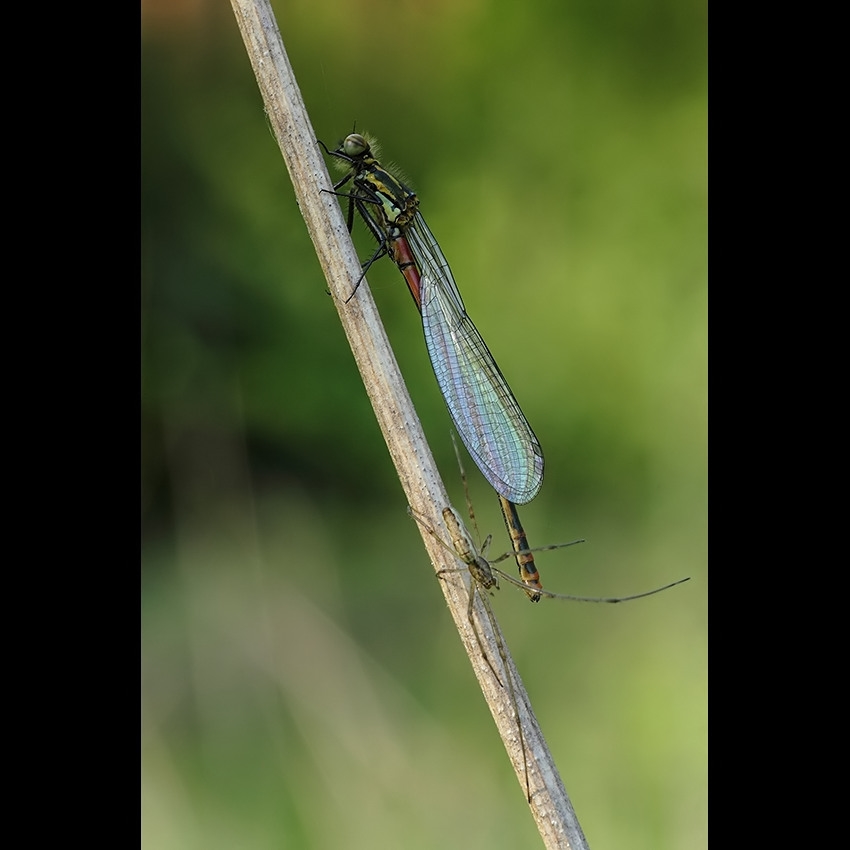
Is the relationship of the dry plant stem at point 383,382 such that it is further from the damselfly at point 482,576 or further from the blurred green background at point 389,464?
the blurred green background at point 389,464

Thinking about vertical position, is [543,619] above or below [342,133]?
below

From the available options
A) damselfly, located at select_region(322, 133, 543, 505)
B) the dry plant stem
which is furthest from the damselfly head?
the dry plant stem

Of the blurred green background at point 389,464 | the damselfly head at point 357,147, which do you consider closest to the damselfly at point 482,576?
the blurred green background at point 389,464

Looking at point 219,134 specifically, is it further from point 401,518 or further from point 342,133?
point 401,518

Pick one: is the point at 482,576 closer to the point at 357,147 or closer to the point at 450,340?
the point at 450,340
